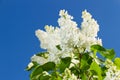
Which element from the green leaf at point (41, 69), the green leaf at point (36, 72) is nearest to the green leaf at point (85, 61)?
the green leaf at point (41, 69)

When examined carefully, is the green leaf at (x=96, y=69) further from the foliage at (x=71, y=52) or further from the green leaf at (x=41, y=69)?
the green leaf at (x=41, y=69)

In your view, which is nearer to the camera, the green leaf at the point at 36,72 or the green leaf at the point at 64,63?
the green leaf at the point at 64,63

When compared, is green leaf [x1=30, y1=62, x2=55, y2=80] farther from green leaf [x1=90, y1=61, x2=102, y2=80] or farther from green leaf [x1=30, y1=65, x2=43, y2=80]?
green leaf [x1=90, y1=61, x2=102, y2=80]

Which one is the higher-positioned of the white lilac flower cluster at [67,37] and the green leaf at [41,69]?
the white lilac flower cluster at [67,37]

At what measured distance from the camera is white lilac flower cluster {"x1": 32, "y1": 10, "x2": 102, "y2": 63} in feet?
12.6

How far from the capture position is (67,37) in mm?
3848

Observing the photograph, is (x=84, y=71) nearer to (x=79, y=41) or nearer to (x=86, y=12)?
(x=79, y=41)

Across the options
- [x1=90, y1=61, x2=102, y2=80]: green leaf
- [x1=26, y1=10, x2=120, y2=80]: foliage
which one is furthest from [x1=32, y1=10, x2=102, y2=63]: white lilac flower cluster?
[x1=90, y1=61, x2=102, y2=80]: green leaf

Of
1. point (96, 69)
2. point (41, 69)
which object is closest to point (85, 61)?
point (96, 69)

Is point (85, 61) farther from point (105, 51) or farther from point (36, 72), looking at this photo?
point (36, 72)

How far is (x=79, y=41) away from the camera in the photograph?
3.85 metres

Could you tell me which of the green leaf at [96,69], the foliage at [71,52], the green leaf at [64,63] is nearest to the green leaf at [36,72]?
the foliage at [71,52]

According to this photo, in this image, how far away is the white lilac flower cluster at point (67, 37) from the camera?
384cm

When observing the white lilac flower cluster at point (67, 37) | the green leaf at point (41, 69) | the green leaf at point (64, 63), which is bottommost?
the green leaf at point (64, 63)
